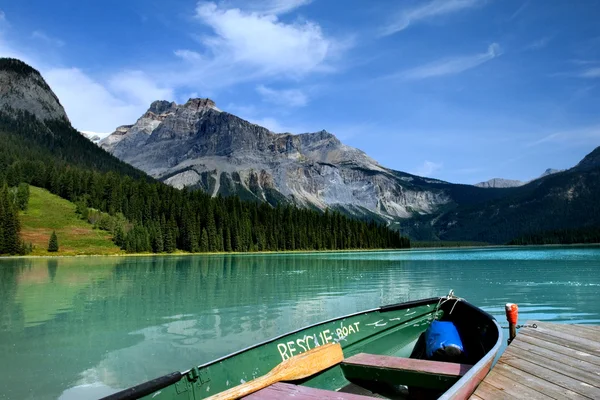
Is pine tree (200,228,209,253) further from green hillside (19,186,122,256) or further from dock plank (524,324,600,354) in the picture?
dock plank (524,324,600,354)

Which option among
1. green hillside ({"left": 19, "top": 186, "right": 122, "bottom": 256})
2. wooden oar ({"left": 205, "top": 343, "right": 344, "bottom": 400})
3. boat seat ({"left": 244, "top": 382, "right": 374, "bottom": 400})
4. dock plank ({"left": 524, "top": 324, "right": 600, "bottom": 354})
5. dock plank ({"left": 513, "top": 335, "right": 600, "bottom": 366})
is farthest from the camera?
green hillside ({"left": 19, "top": 186, "right": 122, "bottom": 256})

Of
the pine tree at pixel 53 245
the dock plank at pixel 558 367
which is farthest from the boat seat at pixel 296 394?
the pine tree at pixel 53 245

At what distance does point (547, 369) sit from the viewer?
9.62 meters

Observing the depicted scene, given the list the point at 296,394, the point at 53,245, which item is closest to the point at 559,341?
the point at 296,394

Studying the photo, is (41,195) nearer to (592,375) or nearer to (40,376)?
(40,376)

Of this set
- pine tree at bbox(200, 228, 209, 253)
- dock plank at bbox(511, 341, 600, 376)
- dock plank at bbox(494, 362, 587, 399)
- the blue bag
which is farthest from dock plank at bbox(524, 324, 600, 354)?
pine tree at bbox(200, 228, 209, 253)

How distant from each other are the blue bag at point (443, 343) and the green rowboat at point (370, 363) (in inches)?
10.4

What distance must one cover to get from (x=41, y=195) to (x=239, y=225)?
72.9m

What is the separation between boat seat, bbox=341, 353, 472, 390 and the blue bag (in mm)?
1577

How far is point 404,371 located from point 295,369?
2.42 metres

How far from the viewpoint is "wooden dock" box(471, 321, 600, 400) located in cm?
794

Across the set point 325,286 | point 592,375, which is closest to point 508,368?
point 592,375

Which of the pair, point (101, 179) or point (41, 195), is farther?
point (101, 179)

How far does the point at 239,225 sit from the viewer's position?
173 meters
